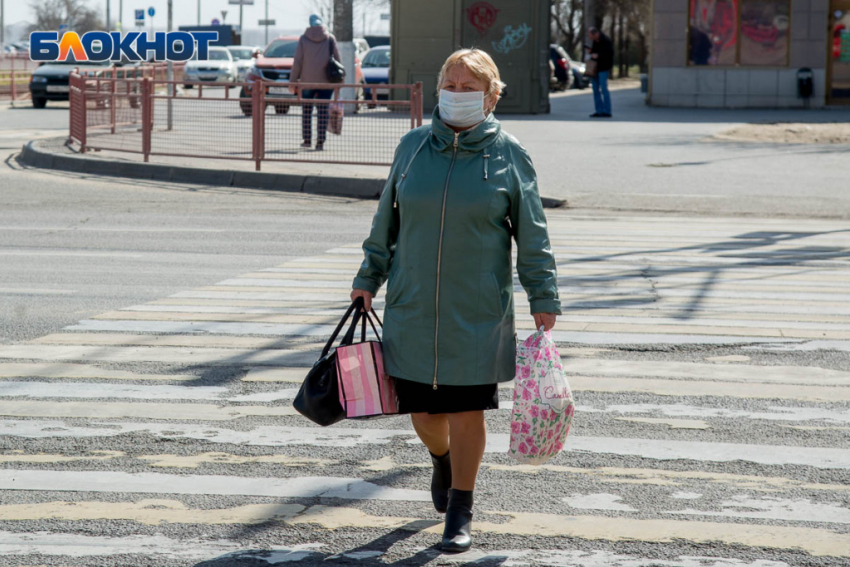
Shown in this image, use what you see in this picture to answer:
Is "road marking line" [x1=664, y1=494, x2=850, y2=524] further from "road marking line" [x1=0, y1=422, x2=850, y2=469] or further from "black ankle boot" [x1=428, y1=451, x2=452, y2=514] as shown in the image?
"black ankle boot" [x1=428, y1=451, x2=452, y2=514]

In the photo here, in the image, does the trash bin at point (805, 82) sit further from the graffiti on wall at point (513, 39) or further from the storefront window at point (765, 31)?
the graffiti on wall at point (513, 39)

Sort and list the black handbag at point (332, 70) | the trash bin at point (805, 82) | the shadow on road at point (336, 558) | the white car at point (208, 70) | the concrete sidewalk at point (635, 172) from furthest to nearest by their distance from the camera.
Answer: the white car at point (208, 70) < the trash bin at point (805, 82) < the black handbag at point (332, 70) < the concrete sidewalk at point (635, 172) < the shadow on road at point (336, 558)

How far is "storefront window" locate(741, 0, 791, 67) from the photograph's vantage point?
29.5 metres

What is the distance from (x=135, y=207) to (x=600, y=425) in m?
9.12

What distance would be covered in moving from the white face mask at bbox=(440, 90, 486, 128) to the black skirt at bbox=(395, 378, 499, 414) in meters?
0.86

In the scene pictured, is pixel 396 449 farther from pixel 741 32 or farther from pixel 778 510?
pixel 741 32

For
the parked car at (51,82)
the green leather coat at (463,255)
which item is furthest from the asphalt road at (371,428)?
the parked car at (51,82)

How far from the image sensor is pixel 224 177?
15.8m

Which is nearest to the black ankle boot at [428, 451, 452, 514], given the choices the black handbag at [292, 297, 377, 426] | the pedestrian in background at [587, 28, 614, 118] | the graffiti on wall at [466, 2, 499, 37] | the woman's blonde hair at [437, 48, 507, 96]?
the black handbag at [292, 297, 377, 426]

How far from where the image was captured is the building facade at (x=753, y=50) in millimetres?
29516

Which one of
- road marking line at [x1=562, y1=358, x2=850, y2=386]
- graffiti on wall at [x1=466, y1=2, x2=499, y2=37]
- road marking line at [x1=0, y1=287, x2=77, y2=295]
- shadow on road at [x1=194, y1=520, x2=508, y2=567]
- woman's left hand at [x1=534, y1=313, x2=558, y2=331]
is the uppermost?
graffiti on wall at [x1=466, y1=2, x2=499, y2=37]

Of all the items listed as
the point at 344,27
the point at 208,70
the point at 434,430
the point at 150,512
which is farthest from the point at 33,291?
the point at 208,70

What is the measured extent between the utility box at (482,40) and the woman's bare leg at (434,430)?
23088 millimetres

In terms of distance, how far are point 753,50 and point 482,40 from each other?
24.5 feet
